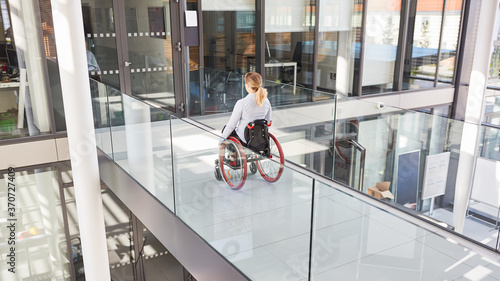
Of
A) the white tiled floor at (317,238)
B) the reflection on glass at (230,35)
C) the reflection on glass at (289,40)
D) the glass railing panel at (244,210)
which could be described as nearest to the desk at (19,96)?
the reflection on glass at (230,35)

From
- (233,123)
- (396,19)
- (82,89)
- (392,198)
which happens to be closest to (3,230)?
(82,89)

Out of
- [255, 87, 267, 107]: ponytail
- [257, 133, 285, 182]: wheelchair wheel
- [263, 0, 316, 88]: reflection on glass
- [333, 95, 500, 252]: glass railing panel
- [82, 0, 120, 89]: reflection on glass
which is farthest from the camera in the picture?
[263, 0, 316, 88]: reflection on glass

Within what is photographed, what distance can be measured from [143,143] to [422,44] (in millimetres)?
7647

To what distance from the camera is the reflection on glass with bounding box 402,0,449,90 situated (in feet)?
32.9

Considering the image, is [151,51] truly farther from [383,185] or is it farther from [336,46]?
[383,185]

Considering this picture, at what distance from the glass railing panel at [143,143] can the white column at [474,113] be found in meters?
3.09

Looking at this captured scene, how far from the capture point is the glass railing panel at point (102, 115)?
6004mm

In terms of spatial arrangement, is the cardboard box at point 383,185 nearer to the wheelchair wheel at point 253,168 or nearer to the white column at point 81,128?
the wheelchair wheel at point 253,168

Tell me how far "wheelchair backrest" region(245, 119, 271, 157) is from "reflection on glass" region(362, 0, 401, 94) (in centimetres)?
539

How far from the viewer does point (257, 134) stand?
5.02 meters

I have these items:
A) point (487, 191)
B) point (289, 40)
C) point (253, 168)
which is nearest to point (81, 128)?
point (253, 168)

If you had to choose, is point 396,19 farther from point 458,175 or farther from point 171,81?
point 458,175

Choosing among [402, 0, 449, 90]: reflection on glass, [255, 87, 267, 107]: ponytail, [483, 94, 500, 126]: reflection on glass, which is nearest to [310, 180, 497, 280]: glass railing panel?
[255, 87, 267, 107]: ponytail

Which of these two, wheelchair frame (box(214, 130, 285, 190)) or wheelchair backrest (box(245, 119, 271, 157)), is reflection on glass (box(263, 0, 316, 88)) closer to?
wheelchair backrest (box(245, 119, 271, 157))
